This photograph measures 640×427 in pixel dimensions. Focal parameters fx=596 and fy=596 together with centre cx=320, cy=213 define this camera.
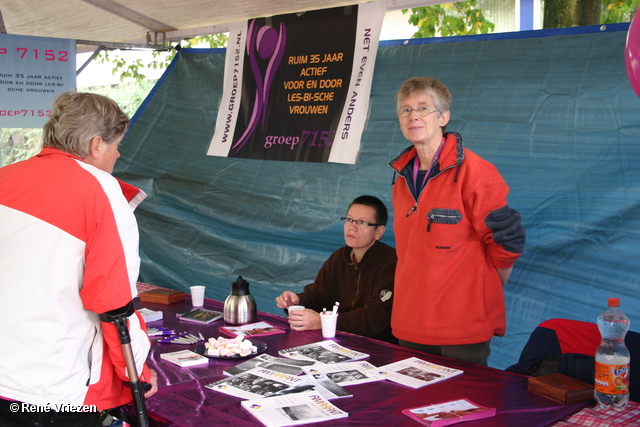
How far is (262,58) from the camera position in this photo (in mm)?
4047

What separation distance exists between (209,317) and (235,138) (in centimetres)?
190

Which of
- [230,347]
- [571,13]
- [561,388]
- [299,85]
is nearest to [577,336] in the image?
[561,388]

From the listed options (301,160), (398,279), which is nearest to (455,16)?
(301,160)

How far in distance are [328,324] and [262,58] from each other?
7.80ft

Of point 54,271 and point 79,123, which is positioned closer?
point 54,271

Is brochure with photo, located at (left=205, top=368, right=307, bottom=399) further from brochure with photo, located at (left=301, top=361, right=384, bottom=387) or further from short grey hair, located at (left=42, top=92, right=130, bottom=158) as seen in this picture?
short grey hair, located at (left=42, top=92, right=130, bottom=158)

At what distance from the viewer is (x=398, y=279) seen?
2.27 meters

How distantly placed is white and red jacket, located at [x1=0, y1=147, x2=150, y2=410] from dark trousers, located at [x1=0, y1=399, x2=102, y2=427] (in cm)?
3

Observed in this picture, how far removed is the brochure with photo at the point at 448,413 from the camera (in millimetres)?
1441

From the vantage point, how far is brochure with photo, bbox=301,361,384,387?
1.74 m

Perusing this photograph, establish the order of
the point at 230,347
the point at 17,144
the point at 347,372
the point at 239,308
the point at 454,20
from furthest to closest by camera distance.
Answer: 1. the point at 17,144
2. the point at 454,20
3. the point at 239,308
4. the point at 230,347
5. the point at 347,372

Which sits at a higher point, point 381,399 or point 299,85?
point 299,85

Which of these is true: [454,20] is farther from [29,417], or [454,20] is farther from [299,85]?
[29,417]

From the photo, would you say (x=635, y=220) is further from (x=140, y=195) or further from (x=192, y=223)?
(x=192, y=223)
